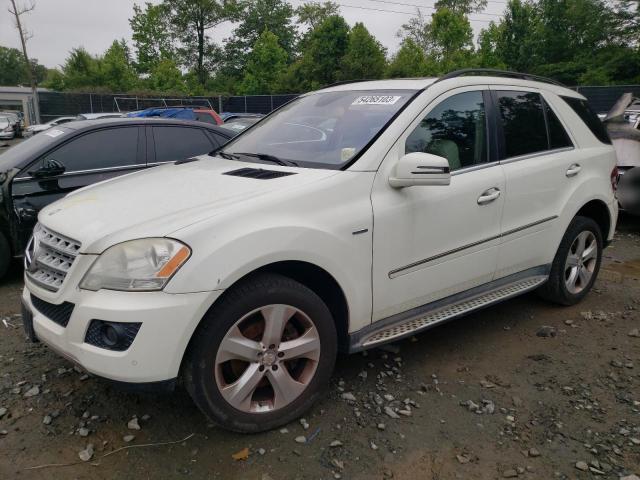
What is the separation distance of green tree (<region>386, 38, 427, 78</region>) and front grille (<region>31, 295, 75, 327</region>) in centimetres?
3085

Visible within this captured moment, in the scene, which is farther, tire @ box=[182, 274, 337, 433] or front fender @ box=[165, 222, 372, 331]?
tire @ box=[182, 274, 337, 433]

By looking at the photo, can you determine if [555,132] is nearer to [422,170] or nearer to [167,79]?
[422,170]

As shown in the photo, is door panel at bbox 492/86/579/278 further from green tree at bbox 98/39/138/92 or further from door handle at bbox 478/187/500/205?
green tree at bbox 98/39/138/92

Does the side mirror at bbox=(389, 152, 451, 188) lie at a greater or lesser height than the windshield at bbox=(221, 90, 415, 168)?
lesser

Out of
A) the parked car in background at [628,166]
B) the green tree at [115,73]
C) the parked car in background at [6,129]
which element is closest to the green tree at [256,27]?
the green tree at [115,73]

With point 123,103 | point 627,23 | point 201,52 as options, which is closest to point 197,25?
point 201,52

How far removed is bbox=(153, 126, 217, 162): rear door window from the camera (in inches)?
225

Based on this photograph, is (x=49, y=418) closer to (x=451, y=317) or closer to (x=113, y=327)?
(x=113, y=327)

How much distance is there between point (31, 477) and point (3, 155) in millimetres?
4199

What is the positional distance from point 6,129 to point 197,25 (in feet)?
99.5

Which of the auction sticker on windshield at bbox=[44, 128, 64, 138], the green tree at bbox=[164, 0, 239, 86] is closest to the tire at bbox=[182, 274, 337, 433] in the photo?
the auction sticker on windshield at bbox=[44, 128, 64, 138]

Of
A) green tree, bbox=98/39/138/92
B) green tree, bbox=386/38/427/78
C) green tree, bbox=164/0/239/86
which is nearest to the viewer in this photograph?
green tree, bbox=386/38/427/78

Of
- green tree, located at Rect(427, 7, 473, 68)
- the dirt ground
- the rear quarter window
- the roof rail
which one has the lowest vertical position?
the dirt ground

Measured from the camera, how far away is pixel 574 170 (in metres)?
4.02
